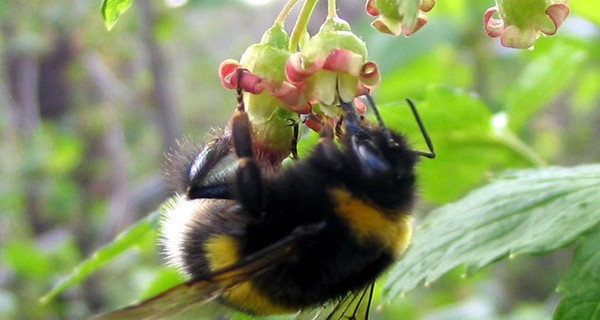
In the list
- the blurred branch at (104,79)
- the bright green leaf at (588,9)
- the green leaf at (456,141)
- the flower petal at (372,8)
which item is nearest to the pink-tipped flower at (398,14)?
the flower petal at (372,8)

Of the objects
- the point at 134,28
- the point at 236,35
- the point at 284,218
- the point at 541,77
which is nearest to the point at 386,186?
the point at 284,218

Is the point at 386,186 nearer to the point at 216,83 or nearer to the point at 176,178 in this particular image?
the point at 176,178

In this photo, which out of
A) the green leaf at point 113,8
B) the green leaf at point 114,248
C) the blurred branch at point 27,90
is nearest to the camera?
the green leaf at point 113,8

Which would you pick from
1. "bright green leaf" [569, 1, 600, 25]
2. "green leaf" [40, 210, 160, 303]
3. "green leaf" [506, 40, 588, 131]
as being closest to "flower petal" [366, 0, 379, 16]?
"green leaf" [40, 210, 160, 303]

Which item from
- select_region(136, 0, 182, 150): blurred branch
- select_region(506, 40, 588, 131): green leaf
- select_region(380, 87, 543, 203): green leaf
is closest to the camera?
select_region(380, 87, 543, 203): green leaf

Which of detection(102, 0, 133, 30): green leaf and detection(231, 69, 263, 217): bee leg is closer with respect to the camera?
detection(102, 0, 133, 30): green leaf

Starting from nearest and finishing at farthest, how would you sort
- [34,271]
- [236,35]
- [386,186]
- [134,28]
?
[386,186] < [34,271] < [134,28] < [236,35]

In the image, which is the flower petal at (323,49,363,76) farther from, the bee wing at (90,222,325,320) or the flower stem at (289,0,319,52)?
the bee wing at (90,222,325,320)

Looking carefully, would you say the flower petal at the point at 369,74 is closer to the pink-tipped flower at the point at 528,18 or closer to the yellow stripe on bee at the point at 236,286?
the pink-tipped flower at the point at 528,18
